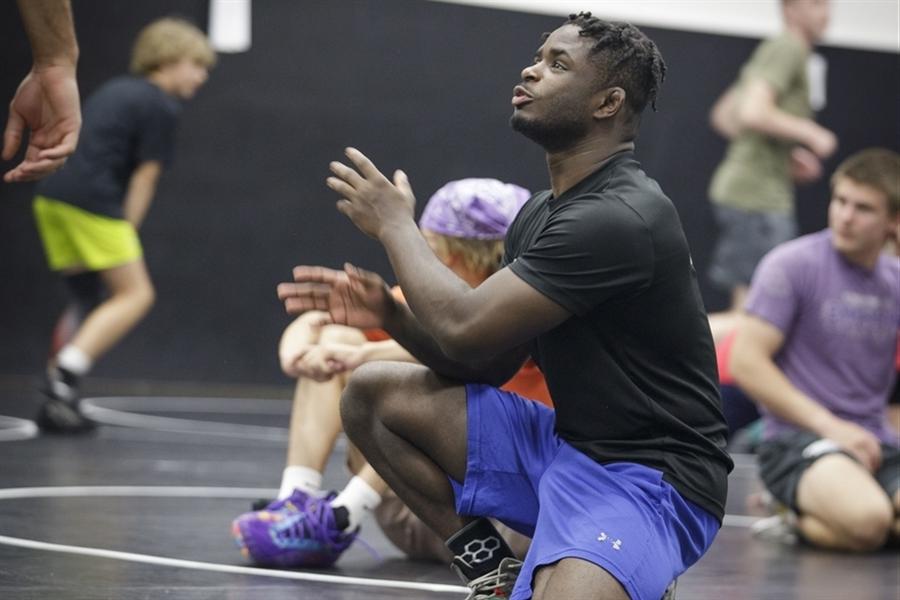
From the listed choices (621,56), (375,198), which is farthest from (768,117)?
(375,198)

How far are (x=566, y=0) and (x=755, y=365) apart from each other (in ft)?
12.7

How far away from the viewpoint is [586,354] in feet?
7.98

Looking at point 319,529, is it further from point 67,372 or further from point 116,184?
point 116,184

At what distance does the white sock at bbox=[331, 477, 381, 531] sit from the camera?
3.13 m

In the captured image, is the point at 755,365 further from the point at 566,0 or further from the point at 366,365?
the point at 566,0

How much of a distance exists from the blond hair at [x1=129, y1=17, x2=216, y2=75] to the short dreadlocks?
11.8 ft

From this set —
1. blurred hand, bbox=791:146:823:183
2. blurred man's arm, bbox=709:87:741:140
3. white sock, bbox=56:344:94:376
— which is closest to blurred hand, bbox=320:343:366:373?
white sock, bbox=56:344:94:376

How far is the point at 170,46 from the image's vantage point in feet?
19.2

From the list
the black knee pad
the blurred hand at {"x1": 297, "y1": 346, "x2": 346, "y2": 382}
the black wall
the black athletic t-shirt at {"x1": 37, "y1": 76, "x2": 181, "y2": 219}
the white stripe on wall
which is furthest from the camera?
the white stripe on wall

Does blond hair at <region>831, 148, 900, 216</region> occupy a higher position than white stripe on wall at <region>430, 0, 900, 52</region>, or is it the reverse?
white stripe on wall at <region>430, 0, 900, 52</region>

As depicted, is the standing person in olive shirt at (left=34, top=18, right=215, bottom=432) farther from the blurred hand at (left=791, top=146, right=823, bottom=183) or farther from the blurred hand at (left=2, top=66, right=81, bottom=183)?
the blurred hand at (left=2, top=66, right=81, bottom=183)

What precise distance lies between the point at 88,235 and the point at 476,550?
3.53 meters

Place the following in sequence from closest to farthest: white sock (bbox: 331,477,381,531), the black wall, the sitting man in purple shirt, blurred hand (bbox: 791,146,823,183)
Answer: white sock (bbox: 331,477,381,531), the sitting man in purple shirt, blurred hand (bbox: 791,146,823,183), the black wall

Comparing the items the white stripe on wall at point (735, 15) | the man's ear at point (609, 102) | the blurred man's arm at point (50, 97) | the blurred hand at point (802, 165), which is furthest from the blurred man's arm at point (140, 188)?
the man's ear at point (609, 102)
